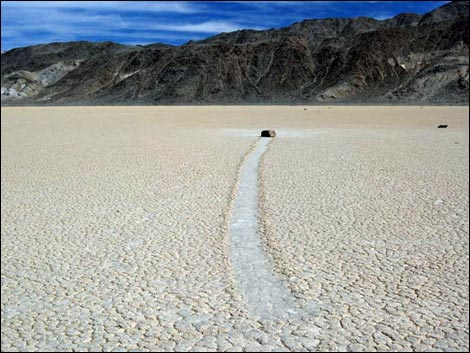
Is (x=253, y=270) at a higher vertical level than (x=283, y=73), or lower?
lower

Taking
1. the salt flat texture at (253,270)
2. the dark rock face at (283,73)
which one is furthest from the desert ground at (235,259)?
the dark rock face at (283,73)

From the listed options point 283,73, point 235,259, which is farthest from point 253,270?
point 283,73

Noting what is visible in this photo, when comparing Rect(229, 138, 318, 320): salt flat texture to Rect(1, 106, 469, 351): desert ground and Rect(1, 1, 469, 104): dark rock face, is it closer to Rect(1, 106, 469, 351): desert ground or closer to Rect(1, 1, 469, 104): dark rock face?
Rect(1, 106, 469, 351): desert ground

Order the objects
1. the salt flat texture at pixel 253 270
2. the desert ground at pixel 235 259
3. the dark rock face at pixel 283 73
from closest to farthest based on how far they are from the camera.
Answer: the desert ground at pixel 235 259 < the salt flat texture at pixel 253 270 < the dark rock face at pixel 283 73

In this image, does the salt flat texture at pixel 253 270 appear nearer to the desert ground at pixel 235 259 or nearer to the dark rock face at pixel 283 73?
the desert ground at pixel 235 259

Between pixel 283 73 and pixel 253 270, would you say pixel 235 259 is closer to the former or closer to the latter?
pixel 253 270

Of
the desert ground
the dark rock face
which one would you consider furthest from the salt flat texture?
the dark rock face

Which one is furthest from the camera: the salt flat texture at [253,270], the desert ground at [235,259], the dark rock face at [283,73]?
the dark rock face at [283,73]
